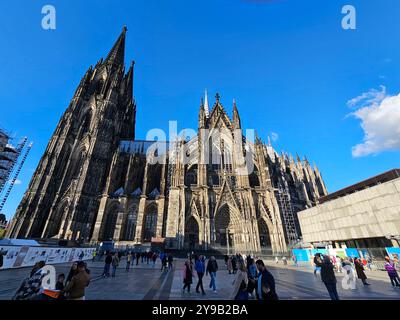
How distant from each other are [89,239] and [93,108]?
76.6 feet

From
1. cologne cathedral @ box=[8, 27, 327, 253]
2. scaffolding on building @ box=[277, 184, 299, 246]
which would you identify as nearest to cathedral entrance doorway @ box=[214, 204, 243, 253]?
cologne cathedral @ box=[8, 27, 327, 253]

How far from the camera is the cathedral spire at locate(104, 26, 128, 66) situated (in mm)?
42213

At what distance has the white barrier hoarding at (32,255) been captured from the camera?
9.51m

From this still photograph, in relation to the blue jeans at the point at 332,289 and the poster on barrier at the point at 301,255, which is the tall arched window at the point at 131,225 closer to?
the poster on barrier at the point at 301,255

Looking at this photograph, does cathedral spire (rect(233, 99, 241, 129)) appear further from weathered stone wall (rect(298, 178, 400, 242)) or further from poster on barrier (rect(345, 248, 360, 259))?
poster on barrier (rect(345, 248, 360, 259))

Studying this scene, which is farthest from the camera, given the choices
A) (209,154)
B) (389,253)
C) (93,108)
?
(93,108)

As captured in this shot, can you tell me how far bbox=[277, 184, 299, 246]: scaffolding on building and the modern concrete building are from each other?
1.47m

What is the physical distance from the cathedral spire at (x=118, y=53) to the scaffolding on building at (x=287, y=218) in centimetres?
4405

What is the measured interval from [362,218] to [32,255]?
27388mm

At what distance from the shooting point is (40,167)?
89.7ft

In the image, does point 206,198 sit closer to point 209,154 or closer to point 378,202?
point 209,154

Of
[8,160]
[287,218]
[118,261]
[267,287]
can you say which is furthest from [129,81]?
[267,287]
